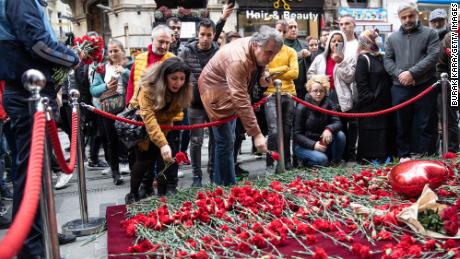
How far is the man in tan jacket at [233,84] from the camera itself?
4152mm

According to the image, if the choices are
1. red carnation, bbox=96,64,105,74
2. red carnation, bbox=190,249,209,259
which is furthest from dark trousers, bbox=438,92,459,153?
red carnation, bbox=190,249,209,259

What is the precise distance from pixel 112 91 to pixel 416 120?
139 inches

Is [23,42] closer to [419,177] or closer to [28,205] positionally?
[28,205]

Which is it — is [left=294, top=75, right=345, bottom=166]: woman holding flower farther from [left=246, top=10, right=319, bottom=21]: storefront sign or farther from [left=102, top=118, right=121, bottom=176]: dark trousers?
[left=246, top=10, right=319, bottom=21]: storefront sign

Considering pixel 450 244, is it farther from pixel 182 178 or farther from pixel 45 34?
pixel 182 178

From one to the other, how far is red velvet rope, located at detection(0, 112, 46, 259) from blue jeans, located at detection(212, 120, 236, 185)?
2.52 metres

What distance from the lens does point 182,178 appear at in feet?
20.4

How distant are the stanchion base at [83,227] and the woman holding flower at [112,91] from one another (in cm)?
167

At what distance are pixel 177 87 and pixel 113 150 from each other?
1.90 m

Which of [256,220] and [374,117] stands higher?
[374,117]

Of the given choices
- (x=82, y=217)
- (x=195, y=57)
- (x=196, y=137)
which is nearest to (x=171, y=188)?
(x=196, y=137)

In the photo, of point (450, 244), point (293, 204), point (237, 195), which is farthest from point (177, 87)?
point (450, 244)

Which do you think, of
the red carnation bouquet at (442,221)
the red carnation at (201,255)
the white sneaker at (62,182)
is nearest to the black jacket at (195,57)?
the white sneaker at (62,182)

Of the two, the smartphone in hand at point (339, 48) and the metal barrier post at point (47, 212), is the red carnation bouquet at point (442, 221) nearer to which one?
the metal barrier post at point (47, 212)
